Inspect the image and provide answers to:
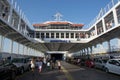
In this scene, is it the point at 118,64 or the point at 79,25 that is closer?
the point at 118,64

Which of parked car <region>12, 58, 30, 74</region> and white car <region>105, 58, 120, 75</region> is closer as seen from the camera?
white car <region>105, 58, 120, 75</region>

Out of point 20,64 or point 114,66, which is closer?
point 114,66

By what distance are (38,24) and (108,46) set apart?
84.2 ft

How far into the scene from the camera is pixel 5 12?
24.6 meters

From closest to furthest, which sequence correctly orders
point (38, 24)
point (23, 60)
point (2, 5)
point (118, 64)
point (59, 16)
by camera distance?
point (118, 64), point (23, 60), point (2, 5), point (38, 24), point (59, 16)

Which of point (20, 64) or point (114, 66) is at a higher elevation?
point (20, 64)

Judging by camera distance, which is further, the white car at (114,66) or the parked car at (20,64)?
the parked car at (20,64)

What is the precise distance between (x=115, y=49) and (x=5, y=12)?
19748mm

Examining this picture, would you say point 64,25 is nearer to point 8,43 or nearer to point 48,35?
point 48,35

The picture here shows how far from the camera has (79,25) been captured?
186 ft

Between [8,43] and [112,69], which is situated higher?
[8,43]

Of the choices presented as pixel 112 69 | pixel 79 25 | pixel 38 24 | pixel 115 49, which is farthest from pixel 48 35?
pixel 112 69

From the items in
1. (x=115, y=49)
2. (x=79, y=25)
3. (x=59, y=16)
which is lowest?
(x=115, y=49)

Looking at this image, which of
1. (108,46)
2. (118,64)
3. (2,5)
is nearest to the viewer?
(118,64)
